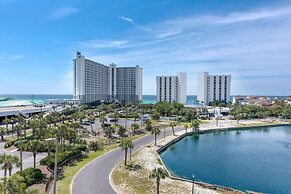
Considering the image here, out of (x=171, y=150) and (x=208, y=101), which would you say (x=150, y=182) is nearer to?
(x=171, y=150)

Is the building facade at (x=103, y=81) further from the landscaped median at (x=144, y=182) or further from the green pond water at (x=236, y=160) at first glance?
the landscaped median at (x=144, y=182)

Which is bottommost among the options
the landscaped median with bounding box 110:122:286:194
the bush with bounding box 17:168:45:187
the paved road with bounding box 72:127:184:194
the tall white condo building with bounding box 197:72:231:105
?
the landscaped median with bounding box 110:122:286:194

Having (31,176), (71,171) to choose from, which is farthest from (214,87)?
(31,176)

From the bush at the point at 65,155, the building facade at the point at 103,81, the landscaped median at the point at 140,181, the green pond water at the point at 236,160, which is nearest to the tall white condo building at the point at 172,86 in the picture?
the building facade at the point at 103,81

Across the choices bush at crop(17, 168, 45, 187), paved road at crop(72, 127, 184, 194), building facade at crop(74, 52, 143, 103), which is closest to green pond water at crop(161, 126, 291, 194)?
paved road at crop(72, 127, 184, 194)

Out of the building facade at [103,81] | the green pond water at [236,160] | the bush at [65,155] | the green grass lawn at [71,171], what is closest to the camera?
the green grass lawn at [71,171]

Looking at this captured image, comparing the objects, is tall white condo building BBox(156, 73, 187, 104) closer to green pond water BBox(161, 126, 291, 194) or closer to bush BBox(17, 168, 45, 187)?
green pond water BBox(161, 126, 291, 194)

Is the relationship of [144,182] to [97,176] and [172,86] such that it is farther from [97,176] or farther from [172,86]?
[172,86]
